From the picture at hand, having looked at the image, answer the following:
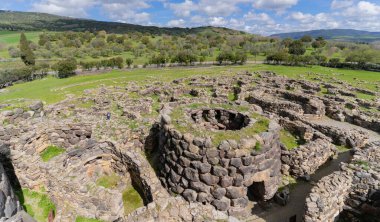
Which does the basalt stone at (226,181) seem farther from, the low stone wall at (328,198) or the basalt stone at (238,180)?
the low stone wall at (328,198)

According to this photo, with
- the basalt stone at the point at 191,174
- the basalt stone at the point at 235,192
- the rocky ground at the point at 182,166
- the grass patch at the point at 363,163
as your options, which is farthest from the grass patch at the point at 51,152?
the grass patch at the point at 363,163

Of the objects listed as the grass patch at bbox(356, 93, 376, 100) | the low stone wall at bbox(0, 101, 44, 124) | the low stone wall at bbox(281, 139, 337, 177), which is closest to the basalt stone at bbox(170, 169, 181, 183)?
the low stone wall at bbox(281, 139, 337, 177)

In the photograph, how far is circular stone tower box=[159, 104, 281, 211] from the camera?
13141mm

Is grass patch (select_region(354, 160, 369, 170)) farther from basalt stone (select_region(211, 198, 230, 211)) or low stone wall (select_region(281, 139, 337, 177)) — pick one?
basalt stone (select_region(211, 198, 230, 211))

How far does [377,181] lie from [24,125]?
2088 centimetres

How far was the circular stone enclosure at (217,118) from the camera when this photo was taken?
1896 cm

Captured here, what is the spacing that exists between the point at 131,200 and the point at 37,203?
16.2 feet

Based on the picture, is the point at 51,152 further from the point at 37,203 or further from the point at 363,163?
the point at 363,163

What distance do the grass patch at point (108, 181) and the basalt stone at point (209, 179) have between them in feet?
19.6

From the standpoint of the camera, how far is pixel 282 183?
15852 millimetres

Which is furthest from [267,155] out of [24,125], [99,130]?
[24,125]

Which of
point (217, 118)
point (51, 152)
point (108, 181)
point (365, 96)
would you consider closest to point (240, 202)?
point (217, 118)

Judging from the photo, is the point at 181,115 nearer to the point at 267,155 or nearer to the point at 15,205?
the point at 267,155

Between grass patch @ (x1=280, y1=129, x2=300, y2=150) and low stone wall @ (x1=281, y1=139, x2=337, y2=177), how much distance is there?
2713mm
